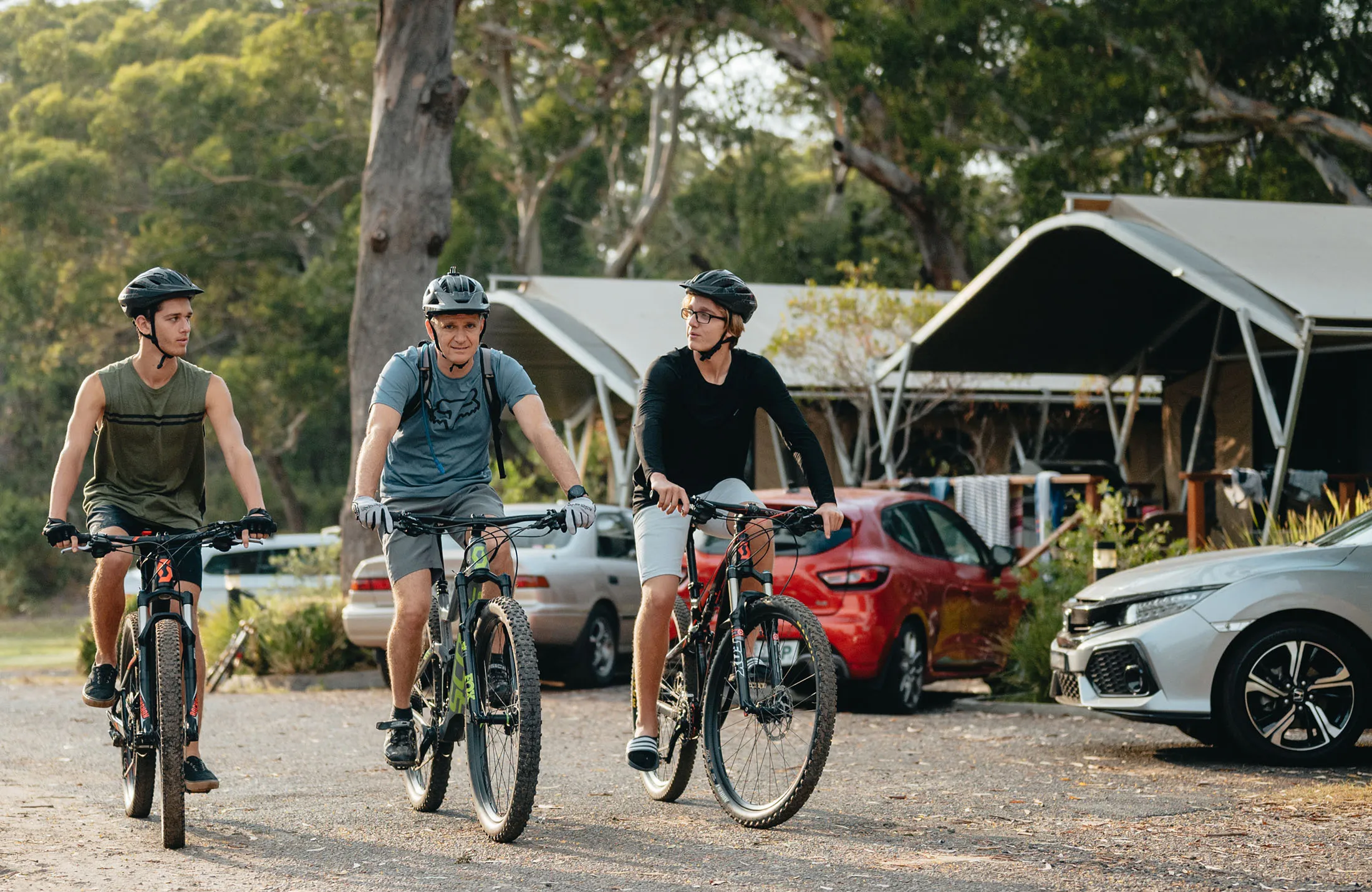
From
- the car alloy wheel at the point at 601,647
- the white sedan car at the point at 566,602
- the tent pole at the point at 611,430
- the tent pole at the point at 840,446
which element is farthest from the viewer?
the tent pole at the point at 611,430

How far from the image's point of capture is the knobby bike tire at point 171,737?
20.3 feet

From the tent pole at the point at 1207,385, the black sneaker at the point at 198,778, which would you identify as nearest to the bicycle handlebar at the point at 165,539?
the black sneaker at the point at 198,778

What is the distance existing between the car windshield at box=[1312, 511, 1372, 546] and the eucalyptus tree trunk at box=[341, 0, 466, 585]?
399 inches

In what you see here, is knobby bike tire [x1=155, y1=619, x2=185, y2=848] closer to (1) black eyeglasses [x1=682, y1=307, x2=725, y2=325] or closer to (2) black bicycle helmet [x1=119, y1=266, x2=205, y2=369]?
(2) black bicycle helmet [x1=119, y1=266, x2=205, y2=369]

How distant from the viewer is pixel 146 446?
270 inches

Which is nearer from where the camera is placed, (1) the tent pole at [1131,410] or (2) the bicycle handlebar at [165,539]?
(2) the bicycle handlebar at [165,539]

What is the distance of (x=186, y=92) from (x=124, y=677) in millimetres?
34851

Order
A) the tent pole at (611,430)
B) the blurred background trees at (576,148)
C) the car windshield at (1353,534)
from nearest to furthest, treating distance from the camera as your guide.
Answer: the car windshield at (1353,534), the tent pole at (611,430), the blurred background trees at (576,148)

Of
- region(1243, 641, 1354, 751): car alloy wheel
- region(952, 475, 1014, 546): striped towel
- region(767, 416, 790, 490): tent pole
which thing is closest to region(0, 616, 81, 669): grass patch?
region(767, 416, 790, 490): tent pole

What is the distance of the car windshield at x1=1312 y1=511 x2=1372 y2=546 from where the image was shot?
358 inches

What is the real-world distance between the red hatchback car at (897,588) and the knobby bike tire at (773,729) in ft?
13.5

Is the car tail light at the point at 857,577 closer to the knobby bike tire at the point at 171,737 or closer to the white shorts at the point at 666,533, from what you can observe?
the white shorts at the point at 666,533

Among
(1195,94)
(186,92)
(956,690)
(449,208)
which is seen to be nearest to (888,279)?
(1195,94)

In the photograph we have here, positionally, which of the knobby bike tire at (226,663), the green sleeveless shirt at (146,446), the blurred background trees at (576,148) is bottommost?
the knobby bike tire at (226,663)
